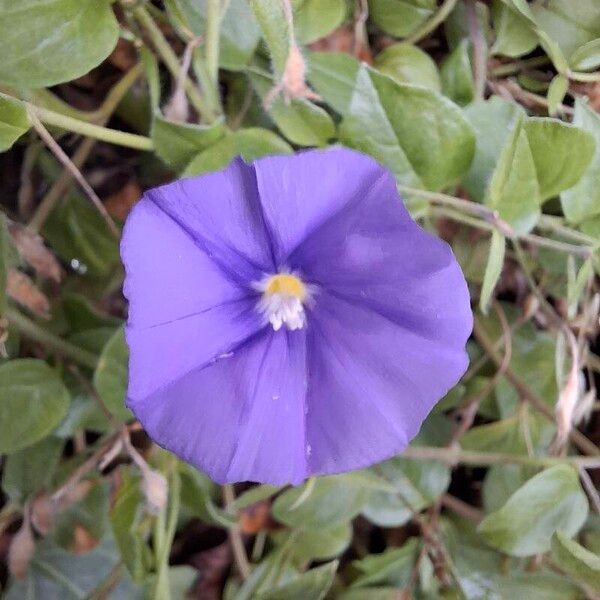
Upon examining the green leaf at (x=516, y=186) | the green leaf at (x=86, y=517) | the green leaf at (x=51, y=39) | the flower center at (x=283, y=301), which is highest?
the green leaf at (x=51, y=39)

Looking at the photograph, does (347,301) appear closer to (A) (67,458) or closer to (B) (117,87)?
(B) (117,87)

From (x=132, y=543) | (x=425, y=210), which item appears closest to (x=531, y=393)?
(x=425, y=210)

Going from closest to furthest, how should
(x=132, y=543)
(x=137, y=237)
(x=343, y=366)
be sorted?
(x=137, y=237) < (x=343, y=366) < (x=132, y=543)

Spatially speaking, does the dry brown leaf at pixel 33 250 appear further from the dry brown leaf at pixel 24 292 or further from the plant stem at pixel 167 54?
the plant stem at pixel 167 54

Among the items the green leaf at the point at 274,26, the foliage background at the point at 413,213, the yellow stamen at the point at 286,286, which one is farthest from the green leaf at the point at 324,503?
the green leaf at the point at 274,26

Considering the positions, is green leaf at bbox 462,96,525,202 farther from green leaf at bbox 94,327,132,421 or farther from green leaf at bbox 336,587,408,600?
green leaf at bbox 336,587,408,600

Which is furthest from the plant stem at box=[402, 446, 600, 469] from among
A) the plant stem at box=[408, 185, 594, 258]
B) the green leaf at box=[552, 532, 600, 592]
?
the plant stem at box=[408, 185, 594, 258]
